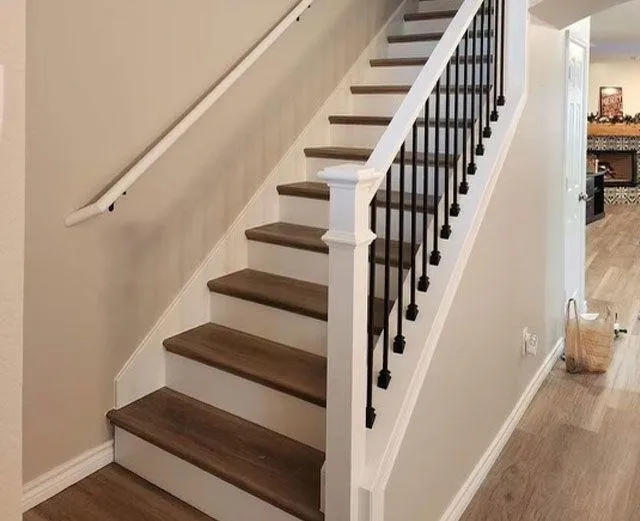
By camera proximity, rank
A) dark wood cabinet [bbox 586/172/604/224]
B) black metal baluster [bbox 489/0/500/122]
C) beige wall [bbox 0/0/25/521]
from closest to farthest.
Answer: beige wall [bbox 0/0/25/521], black metal baluster [bbox 489/0/500/122], dark wood cabinet [bbox 586/172/604/224]

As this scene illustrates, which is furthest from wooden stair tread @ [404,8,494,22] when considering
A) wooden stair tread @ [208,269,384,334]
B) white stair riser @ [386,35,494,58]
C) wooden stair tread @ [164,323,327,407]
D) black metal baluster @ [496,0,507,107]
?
wooden stair tread @ [164,323,327,407]

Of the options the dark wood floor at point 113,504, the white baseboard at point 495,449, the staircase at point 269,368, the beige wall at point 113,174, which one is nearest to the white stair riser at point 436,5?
the staircase at point 269,368

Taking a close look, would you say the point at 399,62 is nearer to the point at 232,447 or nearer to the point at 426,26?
the point at 426,26

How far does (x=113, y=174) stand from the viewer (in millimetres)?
2521

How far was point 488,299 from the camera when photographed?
9.20 feet

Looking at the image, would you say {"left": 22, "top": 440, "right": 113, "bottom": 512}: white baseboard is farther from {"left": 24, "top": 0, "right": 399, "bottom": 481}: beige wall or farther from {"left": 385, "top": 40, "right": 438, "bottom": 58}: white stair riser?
{"left": 385, "top": 40, "right": 438, "bottom": 58}: white stair riser

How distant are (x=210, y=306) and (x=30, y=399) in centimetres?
90

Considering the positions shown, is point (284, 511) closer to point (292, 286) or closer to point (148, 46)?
point (292, 286)

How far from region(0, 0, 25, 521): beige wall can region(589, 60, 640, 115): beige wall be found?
12375mm

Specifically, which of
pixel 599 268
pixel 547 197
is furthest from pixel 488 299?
pixel 599 268

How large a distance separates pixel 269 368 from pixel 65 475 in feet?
2.83

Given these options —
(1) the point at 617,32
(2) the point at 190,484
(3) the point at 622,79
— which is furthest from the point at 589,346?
(3) the point at 622,79

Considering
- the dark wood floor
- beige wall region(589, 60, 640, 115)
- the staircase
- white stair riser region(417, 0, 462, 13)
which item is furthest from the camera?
beige wall region(589, 60, 640, 115)

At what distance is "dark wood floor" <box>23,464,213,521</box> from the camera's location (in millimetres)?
2369
